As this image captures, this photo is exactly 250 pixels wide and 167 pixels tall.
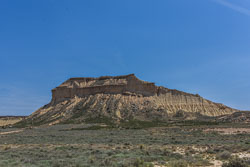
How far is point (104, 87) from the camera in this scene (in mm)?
92812

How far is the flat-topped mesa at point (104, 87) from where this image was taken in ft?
296

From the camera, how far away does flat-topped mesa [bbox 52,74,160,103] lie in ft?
296

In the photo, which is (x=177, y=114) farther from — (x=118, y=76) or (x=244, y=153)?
(x=244, y=153)

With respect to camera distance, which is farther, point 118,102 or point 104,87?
point 104,87

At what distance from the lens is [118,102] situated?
83.1 m

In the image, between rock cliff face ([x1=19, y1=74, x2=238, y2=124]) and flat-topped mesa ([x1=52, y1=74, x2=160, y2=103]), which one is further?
flat-topped mesa ([x1=52, y1=74, x2=160, y2=103])

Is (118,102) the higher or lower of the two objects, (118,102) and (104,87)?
the lower

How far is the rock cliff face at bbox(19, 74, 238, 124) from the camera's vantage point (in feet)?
254

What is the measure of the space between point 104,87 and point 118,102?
12422 millimetres

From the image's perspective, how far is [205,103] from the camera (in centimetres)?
8588

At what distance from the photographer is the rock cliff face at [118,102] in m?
77.4

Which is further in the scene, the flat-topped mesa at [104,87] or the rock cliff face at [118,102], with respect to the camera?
the flat-topped mesa at [104,87]

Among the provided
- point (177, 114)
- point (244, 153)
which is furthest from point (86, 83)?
point (244, 153)

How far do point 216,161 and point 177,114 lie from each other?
210 feet
